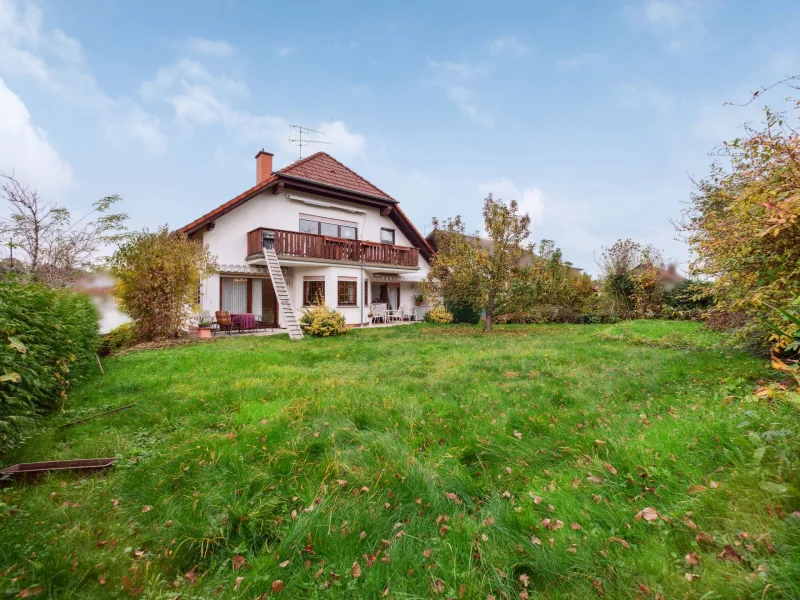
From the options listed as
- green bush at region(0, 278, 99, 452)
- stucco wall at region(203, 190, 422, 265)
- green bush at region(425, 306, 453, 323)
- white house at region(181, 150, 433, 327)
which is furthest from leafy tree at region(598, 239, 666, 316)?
green bush at region(0, 278, 99, 452)

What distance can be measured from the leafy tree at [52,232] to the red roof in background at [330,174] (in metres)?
7.27

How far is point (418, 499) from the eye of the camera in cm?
278

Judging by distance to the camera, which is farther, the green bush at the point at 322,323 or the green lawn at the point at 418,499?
the green bush at the point at 322,323

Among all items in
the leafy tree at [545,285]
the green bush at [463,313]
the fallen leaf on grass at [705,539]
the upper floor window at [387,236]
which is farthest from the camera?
the upper floor window at [387,236]

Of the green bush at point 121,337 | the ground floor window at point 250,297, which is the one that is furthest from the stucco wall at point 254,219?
the green bush at point 121,337

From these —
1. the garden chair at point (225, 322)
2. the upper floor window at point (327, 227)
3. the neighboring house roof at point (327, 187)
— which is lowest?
the garden chair at point (225, 322)

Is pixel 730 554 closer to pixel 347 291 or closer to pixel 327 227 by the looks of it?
pixel 347 291

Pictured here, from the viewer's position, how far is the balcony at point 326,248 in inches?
647

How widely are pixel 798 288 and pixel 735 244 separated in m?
1.28

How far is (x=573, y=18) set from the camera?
1116 cm

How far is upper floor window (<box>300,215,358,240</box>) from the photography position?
1905 centimetres

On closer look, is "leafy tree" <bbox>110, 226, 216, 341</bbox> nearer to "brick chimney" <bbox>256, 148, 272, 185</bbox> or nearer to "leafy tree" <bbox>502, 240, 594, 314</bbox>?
"brick chimney" <bbox>256, 148, 272, 185</bbox>

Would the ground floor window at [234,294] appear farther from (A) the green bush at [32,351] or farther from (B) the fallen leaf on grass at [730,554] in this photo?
(B) the fallen leaf on grass at [730,554]

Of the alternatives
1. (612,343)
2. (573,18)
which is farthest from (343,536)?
(573,18)
